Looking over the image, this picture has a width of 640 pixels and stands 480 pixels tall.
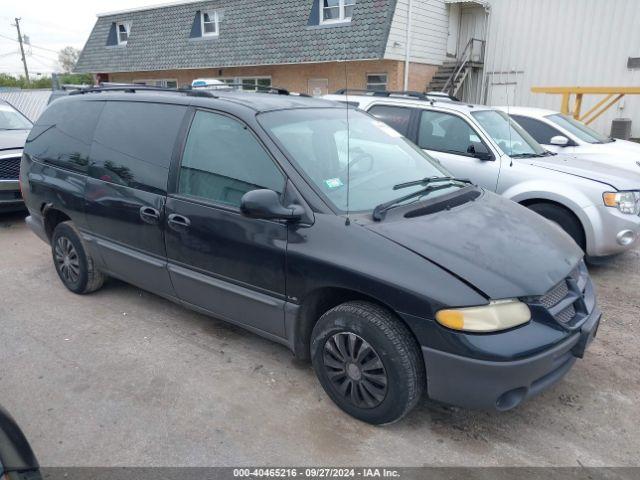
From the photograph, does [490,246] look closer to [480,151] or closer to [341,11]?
[480,151]

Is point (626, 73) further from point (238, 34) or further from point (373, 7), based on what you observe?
point (238, 34)

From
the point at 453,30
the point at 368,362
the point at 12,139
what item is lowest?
the point at 368,362

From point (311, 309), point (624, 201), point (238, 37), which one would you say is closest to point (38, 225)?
point (311, 309)

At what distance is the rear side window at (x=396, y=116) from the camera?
245 inches

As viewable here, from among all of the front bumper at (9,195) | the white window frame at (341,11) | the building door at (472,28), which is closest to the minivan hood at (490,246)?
the front bumper at (9,195)

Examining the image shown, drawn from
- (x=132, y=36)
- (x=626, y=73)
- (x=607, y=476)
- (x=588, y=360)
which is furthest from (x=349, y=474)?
(x=132, y=36)

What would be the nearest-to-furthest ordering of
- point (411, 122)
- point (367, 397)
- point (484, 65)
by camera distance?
point (367, 397), point (411, 122), point (484, 65)

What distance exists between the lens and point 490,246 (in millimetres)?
2752

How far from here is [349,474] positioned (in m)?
2.53

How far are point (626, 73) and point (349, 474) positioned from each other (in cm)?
1604

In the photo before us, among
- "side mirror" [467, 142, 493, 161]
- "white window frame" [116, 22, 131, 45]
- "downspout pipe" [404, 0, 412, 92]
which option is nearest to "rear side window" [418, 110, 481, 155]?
"side mirror" [467, 142, 493, 161]

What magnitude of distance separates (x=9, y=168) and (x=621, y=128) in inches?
579

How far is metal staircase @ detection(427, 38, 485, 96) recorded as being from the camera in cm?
1681

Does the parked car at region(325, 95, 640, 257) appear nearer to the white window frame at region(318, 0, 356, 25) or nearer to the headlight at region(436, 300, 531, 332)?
the headlight at region(436, 300, 531, 332)
